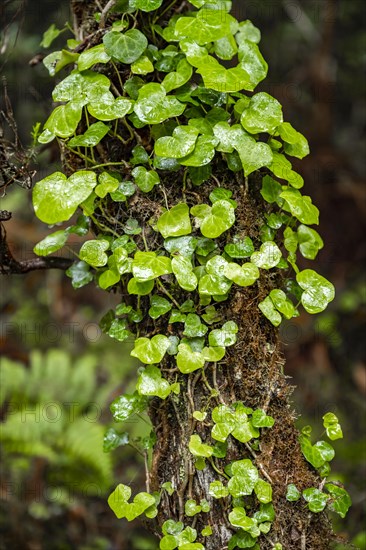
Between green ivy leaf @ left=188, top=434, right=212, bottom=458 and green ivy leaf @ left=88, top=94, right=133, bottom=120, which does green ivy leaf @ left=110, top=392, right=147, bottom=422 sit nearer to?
green ivy leaf @ left=188, top=434, right=212, bottom=458

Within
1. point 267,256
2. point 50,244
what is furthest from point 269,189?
point 50,244

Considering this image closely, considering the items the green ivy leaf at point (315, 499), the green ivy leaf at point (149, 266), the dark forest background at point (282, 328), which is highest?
the green ivy leaf at point (149, 266)

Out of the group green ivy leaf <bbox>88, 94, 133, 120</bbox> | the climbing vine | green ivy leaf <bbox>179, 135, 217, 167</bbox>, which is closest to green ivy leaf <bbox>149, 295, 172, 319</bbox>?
the climbing vine

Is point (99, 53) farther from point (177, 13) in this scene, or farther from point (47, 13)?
point (47, 13)

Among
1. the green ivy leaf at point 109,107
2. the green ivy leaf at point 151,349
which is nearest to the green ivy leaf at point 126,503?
the green ivy leaf at point 151,349

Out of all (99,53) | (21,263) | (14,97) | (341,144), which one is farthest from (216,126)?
(341,144)

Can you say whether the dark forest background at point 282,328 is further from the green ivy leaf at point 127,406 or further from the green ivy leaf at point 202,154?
the green ivy leaf at point 202,154
